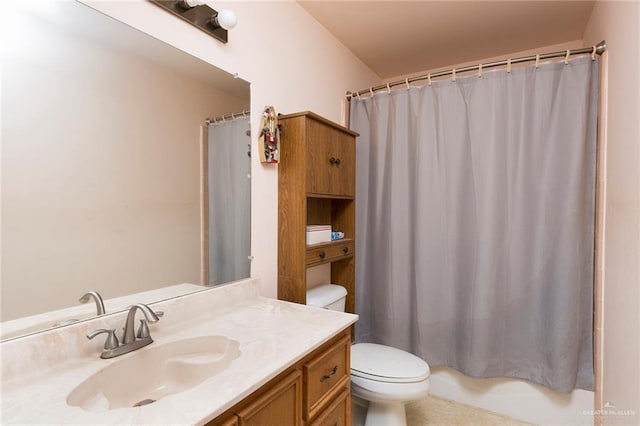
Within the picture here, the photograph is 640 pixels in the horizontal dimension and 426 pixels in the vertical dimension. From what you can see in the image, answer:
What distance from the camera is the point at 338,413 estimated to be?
1.16 meters

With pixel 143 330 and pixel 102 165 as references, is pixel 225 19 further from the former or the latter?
pixel 143 330

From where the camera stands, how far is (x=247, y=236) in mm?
1496

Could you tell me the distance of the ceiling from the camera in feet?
5.93

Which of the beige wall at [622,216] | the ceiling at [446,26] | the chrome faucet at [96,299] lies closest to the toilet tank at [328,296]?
the chrome faucet at [96,299]

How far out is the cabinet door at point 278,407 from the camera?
0.77 meters

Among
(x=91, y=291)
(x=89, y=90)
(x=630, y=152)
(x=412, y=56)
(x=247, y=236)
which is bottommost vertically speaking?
(x=91, y=291)

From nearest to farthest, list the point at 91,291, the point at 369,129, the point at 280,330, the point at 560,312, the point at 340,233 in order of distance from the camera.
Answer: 1. the point at 91,291
2. the point at 280,330
3. the point at 560,312
4. the point at 340,233
5. the point at 369,129

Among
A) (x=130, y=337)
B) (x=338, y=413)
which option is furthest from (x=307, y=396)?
(x=130, y=337)

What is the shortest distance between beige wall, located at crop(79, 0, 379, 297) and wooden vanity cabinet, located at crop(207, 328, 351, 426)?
58cm

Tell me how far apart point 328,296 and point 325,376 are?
723 millimetres

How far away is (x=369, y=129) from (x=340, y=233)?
30.7 inches

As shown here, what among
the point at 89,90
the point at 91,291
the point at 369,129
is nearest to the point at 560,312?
the point at 369,129

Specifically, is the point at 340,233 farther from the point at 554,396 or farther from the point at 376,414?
the point at 554,396

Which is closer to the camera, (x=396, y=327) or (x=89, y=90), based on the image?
(x=89, y=90)
